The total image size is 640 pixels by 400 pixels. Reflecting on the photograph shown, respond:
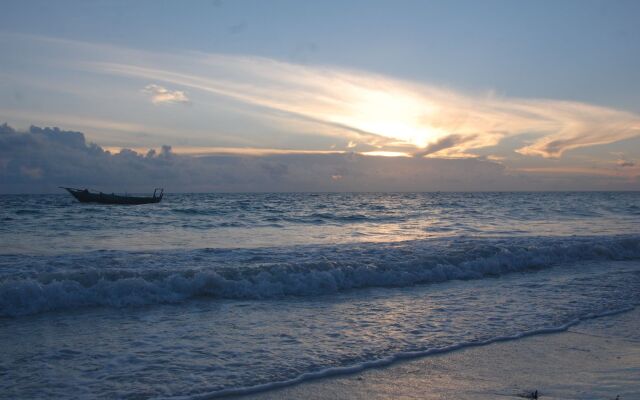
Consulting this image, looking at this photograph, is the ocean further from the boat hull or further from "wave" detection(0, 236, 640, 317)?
the boat hull

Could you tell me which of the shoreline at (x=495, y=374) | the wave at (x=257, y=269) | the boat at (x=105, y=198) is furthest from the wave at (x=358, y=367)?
the boat at (x=105, y=198)

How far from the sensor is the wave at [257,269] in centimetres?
1110

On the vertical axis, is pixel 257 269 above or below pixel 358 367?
above

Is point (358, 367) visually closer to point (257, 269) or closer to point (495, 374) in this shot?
point (495, 374)

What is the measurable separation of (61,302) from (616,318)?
11769mm

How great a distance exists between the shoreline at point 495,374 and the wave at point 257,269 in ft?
19.1

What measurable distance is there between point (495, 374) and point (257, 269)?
799 centimetres

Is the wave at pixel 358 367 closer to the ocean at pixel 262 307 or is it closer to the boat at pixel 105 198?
the ocean at pixel 262 307

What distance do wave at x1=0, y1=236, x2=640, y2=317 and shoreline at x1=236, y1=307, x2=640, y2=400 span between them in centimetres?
582

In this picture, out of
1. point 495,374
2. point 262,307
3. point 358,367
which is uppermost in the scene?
point 495,374

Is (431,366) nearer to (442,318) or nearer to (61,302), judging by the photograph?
(442,318)

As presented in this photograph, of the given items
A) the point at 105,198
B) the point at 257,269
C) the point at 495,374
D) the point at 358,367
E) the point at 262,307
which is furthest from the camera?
the point at 105,198

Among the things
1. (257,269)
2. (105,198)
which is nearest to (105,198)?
(105,198)

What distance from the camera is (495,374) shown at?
21.4ft
